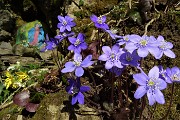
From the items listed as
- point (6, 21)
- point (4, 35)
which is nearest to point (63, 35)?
point (4, 35)

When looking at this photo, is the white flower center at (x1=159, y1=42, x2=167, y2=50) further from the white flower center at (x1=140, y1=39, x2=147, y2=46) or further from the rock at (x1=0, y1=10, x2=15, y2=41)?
the rock at (x1=0, y1=10, x2=15, y2=41)

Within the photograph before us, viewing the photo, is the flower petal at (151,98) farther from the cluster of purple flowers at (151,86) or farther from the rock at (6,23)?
the rock at (6,23)

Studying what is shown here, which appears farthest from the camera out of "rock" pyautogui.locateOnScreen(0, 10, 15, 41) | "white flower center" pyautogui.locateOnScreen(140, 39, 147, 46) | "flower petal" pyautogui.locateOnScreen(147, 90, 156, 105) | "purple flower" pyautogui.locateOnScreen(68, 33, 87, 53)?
"rock" pyautogui.locateOnScreen(0, 10, 15, 41)

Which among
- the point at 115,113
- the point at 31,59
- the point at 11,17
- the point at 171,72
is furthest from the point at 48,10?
the point at 171,72

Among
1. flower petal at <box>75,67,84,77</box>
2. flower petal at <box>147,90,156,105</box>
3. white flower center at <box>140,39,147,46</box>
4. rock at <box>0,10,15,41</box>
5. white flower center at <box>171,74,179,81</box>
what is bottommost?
flower petal at <box>147,90,156,105</box>

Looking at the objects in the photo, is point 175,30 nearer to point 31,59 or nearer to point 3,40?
point 31,59

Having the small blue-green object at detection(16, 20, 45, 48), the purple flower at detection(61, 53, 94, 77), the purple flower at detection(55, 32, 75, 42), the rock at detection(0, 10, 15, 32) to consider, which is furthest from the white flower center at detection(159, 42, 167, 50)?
the rock at detection(0, 10, 15, 32)
